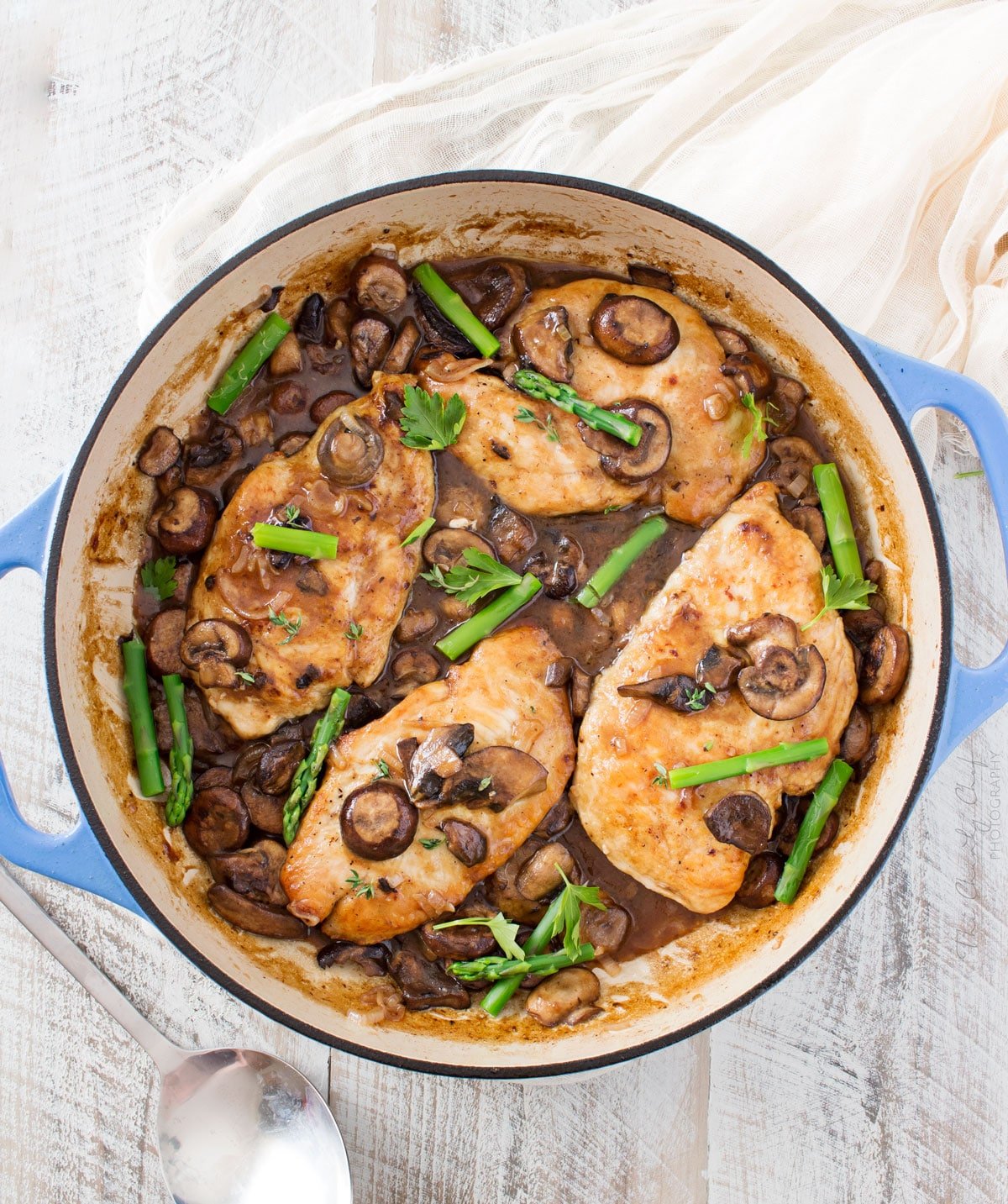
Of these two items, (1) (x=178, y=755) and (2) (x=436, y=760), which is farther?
(1) (x=178, y=755)

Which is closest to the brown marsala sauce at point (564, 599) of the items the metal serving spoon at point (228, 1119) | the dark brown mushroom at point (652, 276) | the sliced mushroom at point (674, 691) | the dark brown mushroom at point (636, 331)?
the sliced mushroom at point (674, 691)

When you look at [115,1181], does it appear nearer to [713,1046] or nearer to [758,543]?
[713,1046]

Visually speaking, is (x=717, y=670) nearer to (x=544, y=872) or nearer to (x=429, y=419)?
(x=544, y=872)

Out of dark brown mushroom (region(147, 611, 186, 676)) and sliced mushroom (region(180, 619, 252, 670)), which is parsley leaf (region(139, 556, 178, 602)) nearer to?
dark brown mushroom (region(147, 611, 186, 676))

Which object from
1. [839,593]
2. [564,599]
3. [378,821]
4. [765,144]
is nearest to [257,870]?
[378,821]

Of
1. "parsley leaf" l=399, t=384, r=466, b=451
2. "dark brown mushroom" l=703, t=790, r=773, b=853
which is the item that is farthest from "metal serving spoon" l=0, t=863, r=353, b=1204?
"parsley leaf" l=399, t=384, r=466, b=451

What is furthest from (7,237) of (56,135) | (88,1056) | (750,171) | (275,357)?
(88,1056)

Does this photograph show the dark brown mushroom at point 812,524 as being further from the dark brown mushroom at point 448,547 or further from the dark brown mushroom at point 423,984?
the dark brown mushroom at point 423,984
